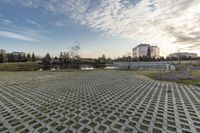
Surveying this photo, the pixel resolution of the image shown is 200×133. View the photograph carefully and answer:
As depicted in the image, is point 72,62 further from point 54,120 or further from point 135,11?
point 54,120

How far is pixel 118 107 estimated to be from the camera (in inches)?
184

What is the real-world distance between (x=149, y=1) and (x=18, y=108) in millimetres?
11945

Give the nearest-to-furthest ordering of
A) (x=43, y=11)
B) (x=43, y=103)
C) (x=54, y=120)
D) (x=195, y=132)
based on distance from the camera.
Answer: (x=195, y=132) → (x=54, y=120) → (x=43, y=103) → (x=43, y=11)

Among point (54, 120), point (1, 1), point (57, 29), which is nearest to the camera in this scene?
point (54, 120)

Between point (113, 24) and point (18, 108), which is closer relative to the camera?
point (18, 108)

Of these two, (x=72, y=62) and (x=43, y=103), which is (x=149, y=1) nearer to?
(x=43, y=103)

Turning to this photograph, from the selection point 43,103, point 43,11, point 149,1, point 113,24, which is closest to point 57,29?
point 43,11

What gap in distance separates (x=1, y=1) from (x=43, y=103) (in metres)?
14.1

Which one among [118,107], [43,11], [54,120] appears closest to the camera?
[54,120]

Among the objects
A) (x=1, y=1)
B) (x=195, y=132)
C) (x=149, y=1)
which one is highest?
(x=1, y=1)

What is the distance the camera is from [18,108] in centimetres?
468

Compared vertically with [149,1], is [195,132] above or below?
below

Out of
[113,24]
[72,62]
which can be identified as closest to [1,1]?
[113,24]

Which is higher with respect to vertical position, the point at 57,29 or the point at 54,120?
the point at 57,29
